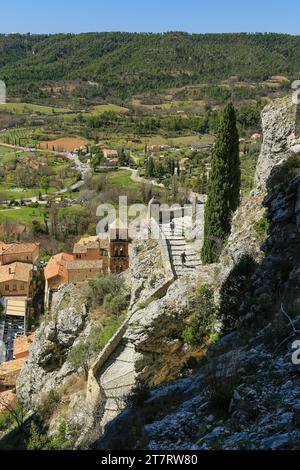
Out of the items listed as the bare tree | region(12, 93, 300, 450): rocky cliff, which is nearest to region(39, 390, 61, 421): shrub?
region(12, 93, 300, 450): rocky cliff

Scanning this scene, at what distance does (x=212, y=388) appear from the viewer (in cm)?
716

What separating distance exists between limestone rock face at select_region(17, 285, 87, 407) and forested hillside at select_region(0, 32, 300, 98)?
387 ft

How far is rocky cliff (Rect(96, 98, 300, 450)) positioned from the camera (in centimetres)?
614

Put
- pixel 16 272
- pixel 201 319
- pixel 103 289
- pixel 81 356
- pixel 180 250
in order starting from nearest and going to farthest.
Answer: pixel 201 319, pixel 81 356, pixel 180 250, pixel 103 289, pixel 16 272

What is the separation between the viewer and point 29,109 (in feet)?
399

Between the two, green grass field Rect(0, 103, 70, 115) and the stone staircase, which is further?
green grass field Rect(0, 103, 70, 115)

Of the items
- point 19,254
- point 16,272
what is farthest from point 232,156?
point 19,254

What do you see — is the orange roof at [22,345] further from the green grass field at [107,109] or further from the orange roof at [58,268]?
the green grass field at [107,109]

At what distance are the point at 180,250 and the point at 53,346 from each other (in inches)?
246

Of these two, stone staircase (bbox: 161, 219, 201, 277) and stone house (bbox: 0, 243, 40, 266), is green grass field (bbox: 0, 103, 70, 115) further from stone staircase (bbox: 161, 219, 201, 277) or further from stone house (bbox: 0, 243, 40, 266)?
stone staircase (bbox: 161, 219, 201, 277)

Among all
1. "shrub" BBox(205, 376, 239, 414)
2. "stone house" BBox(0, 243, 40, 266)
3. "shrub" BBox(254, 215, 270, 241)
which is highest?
"shrub" BBox(254, 215, 270, 241)

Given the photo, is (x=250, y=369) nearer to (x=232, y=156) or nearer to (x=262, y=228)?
(x=262, y=228)

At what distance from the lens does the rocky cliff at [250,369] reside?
6.14 m

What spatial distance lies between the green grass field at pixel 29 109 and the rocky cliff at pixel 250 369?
114m
